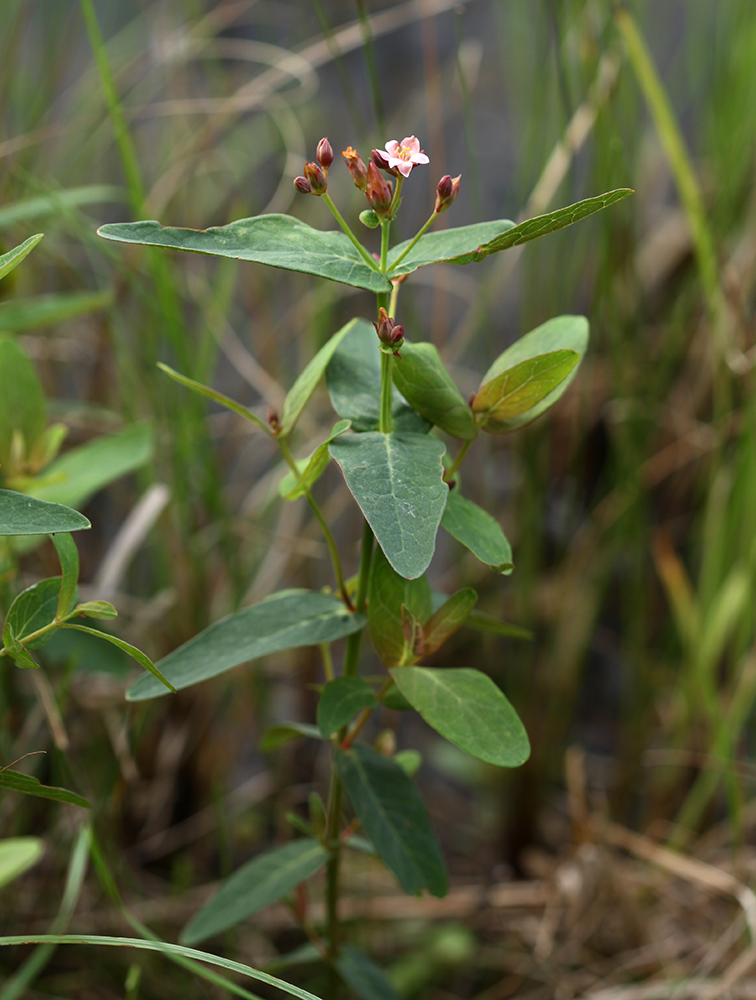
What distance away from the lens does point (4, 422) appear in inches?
22.0

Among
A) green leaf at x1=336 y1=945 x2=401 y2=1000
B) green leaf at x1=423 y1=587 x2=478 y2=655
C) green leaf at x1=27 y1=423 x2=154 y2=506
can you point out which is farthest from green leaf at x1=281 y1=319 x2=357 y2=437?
green leaf at x1=336 y1=945 x2=401 y2=1000

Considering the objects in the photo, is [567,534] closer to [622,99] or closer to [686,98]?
[622,99]

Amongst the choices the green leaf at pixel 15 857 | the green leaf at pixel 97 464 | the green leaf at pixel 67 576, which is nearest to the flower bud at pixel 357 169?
the green leaf at pixel 67 576

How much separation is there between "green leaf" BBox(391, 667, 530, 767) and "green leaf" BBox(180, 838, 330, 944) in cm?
17

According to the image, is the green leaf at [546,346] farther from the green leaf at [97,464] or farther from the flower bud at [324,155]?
the green leaf at [97,464]

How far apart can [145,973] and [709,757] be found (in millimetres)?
603

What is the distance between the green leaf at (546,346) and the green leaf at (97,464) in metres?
0.32

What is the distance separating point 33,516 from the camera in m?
0.34

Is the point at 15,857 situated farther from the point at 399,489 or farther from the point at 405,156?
the point at 405,156

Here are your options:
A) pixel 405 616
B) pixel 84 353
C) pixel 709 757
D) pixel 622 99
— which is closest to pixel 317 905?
pixel 709 757

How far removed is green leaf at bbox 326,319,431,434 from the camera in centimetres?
42

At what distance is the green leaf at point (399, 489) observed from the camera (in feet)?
1.06

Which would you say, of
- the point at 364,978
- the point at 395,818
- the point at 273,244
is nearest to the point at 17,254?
the point at 273,244

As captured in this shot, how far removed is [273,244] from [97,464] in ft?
1.10
